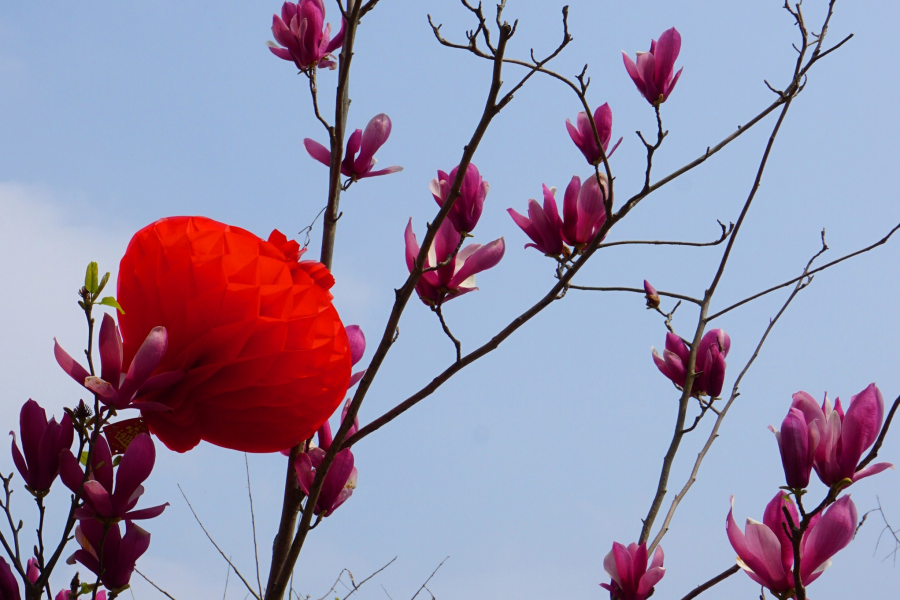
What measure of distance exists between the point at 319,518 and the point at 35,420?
9.3 inches

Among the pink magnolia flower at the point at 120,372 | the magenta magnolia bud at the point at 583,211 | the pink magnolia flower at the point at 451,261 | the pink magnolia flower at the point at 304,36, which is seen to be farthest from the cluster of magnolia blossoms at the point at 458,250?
the pink magnolia flower at the point at 304,36

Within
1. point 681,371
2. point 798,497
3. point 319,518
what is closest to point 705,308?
point 681,371

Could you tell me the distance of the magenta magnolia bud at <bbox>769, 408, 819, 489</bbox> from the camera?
0.50 meters

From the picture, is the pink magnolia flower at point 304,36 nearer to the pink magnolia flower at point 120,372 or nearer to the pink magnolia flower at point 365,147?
the pink magnolia flower at point 365,147

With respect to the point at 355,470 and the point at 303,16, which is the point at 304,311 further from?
the point at 303,16

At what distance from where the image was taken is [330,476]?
1.99 ft

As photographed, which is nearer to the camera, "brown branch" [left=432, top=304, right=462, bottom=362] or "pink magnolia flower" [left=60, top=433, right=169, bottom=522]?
"pink magnolia flower" [left=60, top=433, right=169, bottom=522]

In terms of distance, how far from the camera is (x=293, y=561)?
576mm

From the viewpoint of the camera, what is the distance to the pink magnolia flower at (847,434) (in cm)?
52

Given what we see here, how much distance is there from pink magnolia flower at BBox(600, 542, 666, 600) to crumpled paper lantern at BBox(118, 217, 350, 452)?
1.10ft

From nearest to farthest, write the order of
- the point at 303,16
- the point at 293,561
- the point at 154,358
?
the point at 154,358, the point at 293,561, the point at 303,16

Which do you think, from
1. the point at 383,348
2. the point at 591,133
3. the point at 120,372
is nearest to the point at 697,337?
the point at 591,133

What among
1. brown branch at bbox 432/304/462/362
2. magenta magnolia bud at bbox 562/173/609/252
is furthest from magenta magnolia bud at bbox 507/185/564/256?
brown branch at bbox 432/304/462/362

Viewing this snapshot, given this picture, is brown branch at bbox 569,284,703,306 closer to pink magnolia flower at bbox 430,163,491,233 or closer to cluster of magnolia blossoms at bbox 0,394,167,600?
pink magnolia flower at bbox 430,163,491,233
